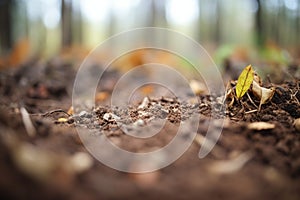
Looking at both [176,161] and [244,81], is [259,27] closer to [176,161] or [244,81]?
[244,81]

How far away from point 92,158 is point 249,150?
0.56 meters

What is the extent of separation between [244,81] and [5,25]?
7.80 m

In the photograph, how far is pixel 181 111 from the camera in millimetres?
1575

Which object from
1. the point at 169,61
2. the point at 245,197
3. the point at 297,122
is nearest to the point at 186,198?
the point at 245,197

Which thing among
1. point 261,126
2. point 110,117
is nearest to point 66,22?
point 110,117

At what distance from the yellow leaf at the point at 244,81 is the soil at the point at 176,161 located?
2.5 inches

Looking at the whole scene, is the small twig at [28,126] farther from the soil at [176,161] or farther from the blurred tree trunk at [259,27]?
the blurred tree trunk at [259,27]

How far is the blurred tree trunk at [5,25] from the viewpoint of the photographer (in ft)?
25.2

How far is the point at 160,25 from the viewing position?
14305 mm

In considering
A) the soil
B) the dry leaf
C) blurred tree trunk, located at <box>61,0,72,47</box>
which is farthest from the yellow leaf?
blurred tree trunk, located at <box>61,0,72,47</box>

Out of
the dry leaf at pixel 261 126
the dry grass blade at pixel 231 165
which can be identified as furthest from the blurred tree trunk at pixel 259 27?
the dry grass blade at pixel 231 165

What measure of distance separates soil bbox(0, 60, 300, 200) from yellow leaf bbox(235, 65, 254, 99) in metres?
0.06

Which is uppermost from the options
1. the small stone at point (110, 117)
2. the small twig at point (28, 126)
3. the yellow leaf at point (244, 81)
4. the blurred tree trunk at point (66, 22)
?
the blurred tree trunk at point (66, 22)

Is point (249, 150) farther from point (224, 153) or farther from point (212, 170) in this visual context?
point (212, 170)
